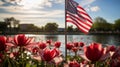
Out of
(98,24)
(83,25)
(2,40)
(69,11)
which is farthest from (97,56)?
(98,24)

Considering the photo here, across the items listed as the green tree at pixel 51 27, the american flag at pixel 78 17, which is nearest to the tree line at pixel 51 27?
the green tree at pixel 51 27

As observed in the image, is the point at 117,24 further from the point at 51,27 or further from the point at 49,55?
the point at 49,55

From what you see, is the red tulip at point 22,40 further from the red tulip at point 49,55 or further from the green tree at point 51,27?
the green tree at point 51,27

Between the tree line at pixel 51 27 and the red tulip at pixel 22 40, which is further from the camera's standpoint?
the tree line at pixel 51 27

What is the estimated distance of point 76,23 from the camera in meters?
8.00

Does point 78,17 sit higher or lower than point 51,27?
higher

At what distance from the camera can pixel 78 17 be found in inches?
320

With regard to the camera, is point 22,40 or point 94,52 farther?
point 22,40

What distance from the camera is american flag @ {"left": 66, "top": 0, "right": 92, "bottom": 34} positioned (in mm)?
7743

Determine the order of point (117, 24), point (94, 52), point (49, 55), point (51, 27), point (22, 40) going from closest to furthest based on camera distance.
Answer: point (94, 52), point (49, 55), point (22, 40), point (117, 24), point (51, 27)

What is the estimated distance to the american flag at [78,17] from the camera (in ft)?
25.4

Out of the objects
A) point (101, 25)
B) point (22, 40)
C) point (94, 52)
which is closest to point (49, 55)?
point (94, 52)

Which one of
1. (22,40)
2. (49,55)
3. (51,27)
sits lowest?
(51,27)

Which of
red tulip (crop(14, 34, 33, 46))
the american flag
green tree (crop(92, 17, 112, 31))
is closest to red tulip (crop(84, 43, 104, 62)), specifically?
red tulip (crop(14, 34, 33, 46))
